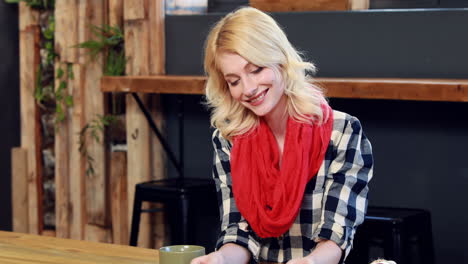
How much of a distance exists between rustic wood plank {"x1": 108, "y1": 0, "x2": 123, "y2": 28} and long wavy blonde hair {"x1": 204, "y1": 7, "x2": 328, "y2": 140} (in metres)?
2.14

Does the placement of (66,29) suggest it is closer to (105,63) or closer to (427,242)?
(105,63)

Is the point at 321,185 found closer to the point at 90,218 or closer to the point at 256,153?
the point at 256,153

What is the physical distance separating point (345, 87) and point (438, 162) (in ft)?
2.15

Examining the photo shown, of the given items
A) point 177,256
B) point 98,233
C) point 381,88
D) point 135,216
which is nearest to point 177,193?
point 135,216

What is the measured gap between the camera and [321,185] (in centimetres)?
199

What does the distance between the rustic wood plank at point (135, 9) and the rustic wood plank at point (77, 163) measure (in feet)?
1.43

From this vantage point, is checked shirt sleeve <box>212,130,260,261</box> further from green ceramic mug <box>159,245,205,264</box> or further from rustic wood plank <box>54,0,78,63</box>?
rustic wood plank <box>54,0,78,63</box>

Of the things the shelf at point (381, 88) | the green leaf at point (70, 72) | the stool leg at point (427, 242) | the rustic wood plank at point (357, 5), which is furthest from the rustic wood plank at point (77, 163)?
the stool leg at point (427, 242)

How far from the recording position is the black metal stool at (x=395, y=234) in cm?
290

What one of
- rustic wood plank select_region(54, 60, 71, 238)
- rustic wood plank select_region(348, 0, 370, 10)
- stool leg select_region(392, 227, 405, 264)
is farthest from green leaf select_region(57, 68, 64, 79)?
stool leg select_region(392, 227, 405, 264)

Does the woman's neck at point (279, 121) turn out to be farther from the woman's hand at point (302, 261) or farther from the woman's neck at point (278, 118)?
the woman's hand at point (302, 261)

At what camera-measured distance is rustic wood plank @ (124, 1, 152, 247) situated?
3.97 meters

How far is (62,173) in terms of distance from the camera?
4.36m

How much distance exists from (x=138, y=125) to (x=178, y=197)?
0.67 m
